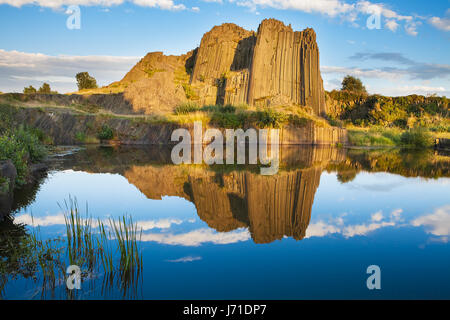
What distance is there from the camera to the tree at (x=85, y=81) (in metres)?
62.2

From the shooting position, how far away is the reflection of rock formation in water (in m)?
4.19

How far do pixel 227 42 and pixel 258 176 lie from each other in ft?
171

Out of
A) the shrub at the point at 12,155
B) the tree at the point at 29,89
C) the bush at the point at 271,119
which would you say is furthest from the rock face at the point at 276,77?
the shrub at the point at 12,155

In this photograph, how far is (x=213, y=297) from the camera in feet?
8.07

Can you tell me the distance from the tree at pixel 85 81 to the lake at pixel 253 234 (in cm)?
6034

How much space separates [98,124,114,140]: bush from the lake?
504 inches

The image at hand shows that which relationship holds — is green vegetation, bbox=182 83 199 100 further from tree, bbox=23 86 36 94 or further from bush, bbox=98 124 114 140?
tree, bbox=23 86 36 94

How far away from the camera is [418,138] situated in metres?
20.0

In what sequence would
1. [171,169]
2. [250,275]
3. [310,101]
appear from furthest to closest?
[310,101], [171,169], [250,275]

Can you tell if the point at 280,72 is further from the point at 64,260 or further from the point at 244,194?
the point at 64,260

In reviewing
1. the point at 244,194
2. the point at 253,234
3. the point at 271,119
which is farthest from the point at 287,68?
the point at 253,234

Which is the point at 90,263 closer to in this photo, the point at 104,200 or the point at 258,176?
the point at 104,200
